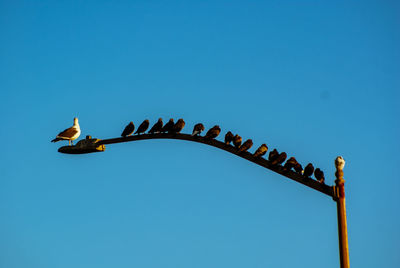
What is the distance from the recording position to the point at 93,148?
10008 millimetres

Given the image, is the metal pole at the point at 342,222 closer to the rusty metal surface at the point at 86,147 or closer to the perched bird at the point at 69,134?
the rusty metal surface at the point at 86,147

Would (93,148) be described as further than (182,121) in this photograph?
No

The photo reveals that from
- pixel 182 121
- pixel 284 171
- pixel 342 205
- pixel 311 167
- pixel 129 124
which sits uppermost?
pixel 129 124

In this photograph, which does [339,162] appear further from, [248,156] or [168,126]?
[168,126]

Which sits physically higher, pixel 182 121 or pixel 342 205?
pixel 182 121

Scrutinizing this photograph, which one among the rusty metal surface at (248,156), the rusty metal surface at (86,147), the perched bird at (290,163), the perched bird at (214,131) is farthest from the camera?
the perched bird at (214,131)

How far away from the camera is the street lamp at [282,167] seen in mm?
7426

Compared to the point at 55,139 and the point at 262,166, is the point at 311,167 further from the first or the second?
the point at 55,139

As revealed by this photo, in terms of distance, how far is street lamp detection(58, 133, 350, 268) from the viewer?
7426mm

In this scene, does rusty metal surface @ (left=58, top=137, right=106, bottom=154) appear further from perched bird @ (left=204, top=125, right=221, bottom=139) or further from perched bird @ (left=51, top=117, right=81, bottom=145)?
perched bird @ (left=51, top=117, right=81, bottom=145)

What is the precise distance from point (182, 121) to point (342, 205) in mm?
4258

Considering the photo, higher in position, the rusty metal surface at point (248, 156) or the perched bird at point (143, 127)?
the perched bird at point (143, 127)

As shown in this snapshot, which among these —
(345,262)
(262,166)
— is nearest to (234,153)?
(262,166)

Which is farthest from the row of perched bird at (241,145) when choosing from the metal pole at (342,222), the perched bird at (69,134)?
the perched bird at (69,134)
